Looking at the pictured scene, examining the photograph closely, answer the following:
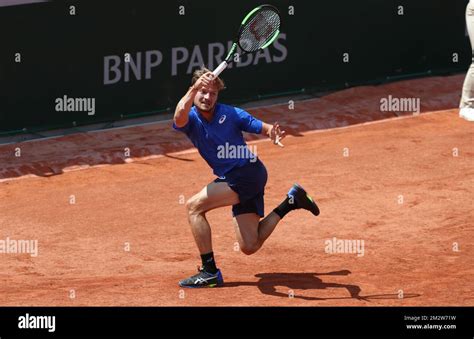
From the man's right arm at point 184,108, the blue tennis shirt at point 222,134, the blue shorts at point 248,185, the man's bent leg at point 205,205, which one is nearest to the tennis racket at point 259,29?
the blue tennis shirt at point 222,134

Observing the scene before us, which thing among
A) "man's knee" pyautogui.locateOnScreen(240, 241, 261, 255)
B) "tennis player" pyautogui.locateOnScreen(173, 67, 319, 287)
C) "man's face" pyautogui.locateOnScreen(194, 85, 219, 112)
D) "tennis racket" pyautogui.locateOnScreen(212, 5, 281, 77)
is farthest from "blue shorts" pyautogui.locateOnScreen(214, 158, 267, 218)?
"tennis racket" pyautogui.locateOnScreen(212, 5, 281, 77)

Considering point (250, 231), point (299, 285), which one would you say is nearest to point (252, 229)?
point (250, 231)

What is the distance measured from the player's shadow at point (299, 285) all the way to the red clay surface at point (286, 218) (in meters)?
0.02

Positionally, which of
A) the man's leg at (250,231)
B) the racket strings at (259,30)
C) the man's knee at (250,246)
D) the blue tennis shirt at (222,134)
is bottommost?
the man's knee at (250,246)

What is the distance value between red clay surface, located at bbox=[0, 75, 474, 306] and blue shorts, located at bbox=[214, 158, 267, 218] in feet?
2.47

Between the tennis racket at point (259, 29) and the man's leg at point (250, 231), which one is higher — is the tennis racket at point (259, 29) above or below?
above

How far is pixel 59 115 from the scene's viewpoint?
58.6 ft

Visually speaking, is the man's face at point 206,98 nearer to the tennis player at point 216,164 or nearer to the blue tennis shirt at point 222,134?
the tennis player at point 216,164

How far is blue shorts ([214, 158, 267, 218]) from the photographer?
11461 mm

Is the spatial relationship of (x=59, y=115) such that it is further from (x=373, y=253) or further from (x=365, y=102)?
(x=373, y=253)

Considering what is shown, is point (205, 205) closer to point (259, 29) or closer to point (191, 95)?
point (191, 95)

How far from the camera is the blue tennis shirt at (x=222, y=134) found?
11.4 metres
